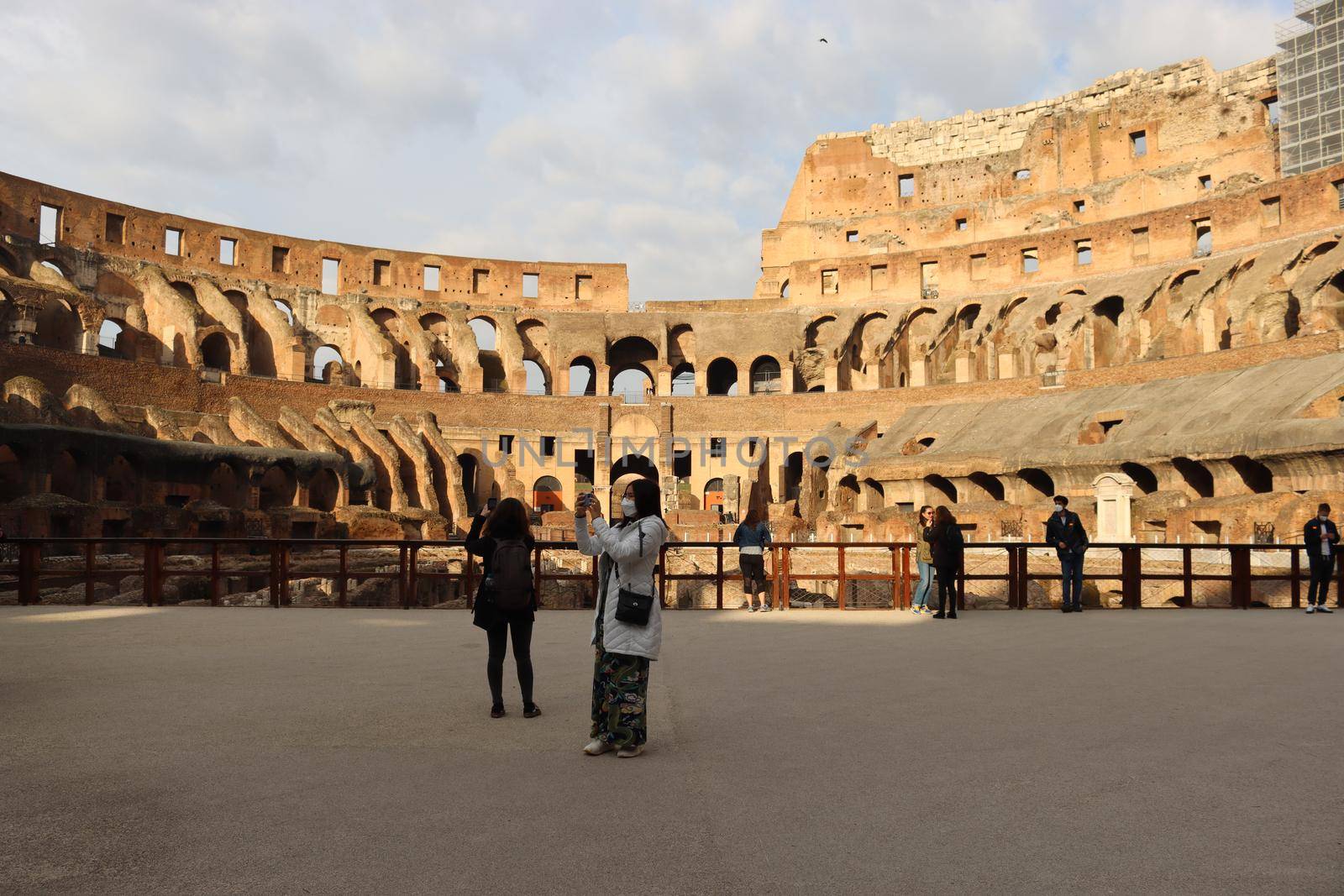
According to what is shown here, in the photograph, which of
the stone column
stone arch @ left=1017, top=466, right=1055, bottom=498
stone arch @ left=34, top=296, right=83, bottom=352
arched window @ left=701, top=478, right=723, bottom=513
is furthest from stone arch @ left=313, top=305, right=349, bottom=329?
the stone column

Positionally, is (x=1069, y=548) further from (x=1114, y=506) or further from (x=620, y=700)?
(x=1114, y=506)

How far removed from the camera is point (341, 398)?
118ft

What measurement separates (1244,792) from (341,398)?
35.0 meters

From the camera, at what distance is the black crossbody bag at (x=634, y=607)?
490cm

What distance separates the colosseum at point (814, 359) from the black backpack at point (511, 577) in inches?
726

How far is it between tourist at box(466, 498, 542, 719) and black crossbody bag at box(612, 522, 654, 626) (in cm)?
83

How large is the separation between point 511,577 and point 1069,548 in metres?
8.17

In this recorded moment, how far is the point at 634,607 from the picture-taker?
4.90 m

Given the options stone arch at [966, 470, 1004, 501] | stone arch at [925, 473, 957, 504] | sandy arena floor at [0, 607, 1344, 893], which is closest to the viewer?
sandy arena floor at [0, 607, 1344, 893]

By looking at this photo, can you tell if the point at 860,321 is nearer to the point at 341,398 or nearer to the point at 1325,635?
the point at 341,398

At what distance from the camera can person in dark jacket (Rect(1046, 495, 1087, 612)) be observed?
11617 millimetres

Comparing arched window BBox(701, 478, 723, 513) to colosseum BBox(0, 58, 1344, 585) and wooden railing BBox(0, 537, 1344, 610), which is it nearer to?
colosseum BBox(0, 58, 1344, 585)

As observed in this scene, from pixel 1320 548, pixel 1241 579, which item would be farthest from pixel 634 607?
pixel 1241 579

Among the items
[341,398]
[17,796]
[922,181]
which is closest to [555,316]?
[341,398]
